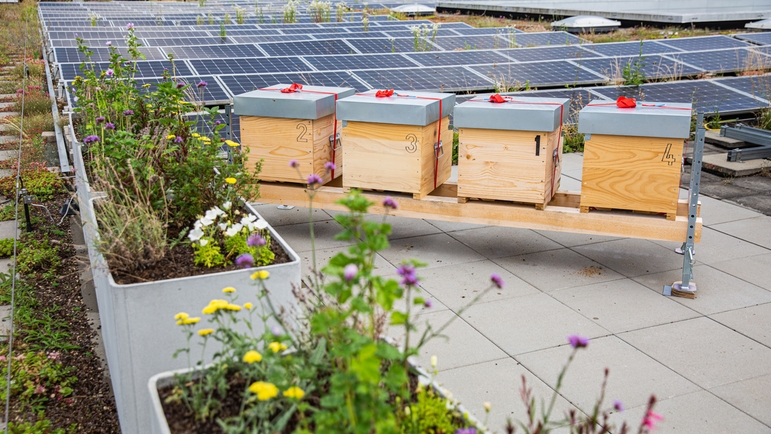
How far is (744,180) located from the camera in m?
8.45

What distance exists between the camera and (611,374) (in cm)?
418

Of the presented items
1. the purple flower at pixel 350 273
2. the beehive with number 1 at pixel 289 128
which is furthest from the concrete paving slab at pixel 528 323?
the purple flower at pixel 350 273

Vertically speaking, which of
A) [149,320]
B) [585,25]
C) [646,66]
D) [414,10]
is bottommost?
[149,320]

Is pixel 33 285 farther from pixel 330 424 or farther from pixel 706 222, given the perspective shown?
pixel 706 222

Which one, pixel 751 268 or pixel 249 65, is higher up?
pixel 249 65

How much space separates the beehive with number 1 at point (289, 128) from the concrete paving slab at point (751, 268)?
3265mm

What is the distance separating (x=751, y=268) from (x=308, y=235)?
363 cm

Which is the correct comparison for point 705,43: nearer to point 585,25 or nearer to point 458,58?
point 458,58

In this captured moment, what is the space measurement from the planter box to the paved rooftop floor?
1.41m

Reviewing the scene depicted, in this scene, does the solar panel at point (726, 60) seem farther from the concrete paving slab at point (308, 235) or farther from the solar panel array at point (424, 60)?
the concrete paving slab at point (308, 235)

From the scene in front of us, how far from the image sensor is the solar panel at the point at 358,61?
38.4ft

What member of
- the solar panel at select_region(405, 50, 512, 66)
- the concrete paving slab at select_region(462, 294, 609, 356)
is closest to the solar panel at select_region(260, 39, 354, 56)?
the solar panel at select_region(405, 50, 512, 66)

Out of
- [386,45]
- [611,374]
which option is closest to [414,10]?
[386,45]

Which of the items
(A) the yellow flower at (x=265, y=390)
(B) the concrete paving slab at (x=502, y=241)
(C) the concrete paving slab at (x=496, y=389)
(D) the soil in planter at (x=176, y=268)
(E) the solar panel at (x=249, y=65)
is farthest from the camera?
(E) the solar panel at (x=249, y=65)
